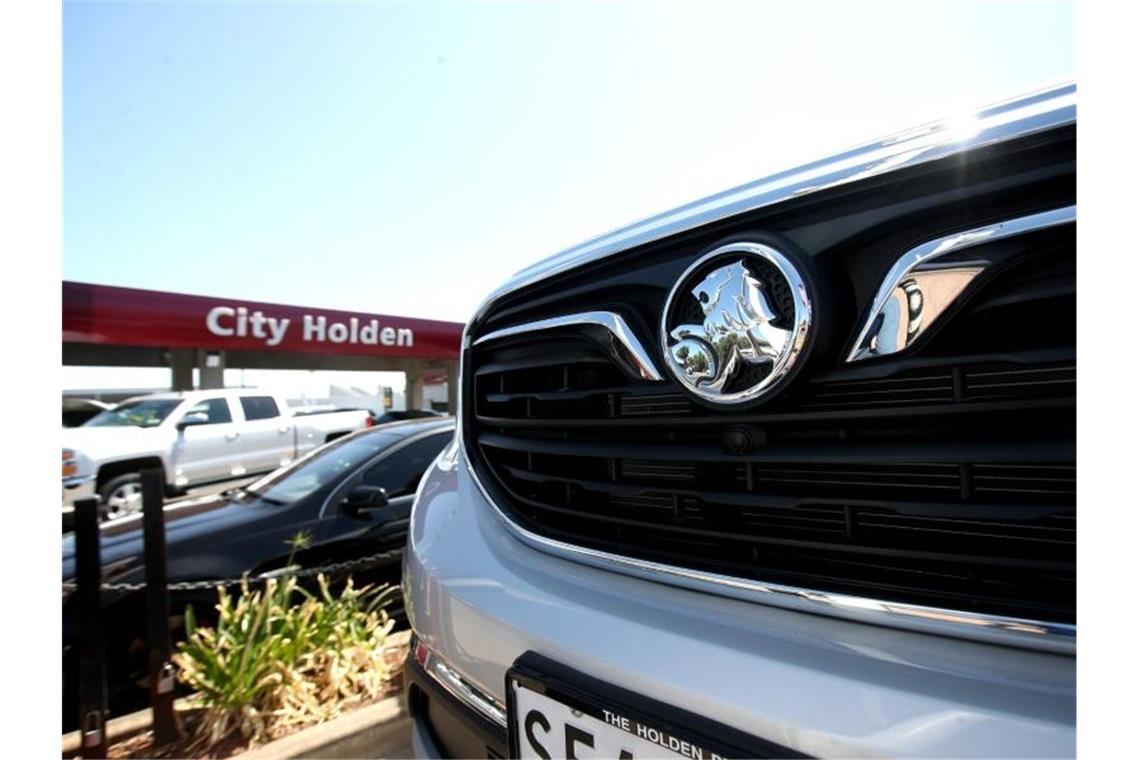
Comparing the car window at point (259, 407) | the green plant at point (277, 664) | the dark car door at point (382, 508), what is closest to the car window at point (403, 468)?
the dark car door at point (382, 508)

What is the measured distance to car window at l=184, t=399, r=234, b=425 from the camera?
8664 millimetres

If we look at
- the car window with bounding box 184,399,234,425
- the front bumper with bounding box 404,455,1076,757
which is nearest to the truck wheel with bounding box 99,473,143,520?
the car window with bounding box 184,399,234,425

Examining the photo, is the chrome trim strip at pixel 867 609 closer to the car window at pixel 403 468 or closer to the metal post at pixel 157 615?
the metal post at pixel 157 615

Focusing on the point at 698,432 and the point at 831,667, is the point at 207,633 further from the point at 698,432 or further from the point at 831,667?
the point at 831,667

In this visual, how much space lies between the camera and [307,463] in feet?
13.1

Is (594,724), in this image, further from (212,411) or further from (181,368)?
(181,368)

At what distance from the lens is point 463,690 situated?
1241 mm

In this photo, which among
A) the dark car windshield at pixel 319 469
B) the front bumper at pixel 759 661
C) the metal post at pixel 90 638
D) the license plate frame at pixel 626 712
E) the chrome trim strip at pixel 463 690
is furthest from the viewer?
the dark car windshield at pixel 319 469

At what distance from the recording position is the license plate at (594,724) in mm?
780

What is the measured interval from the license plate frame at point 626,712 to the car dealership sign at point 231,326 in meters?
10.3

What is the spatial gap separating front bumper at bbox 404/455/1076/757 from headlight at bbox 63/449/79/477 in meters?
8.28

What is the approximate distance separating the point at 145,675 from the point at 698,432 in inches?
122

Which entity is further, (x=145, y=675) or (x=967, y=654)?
(x=145, y=675)
